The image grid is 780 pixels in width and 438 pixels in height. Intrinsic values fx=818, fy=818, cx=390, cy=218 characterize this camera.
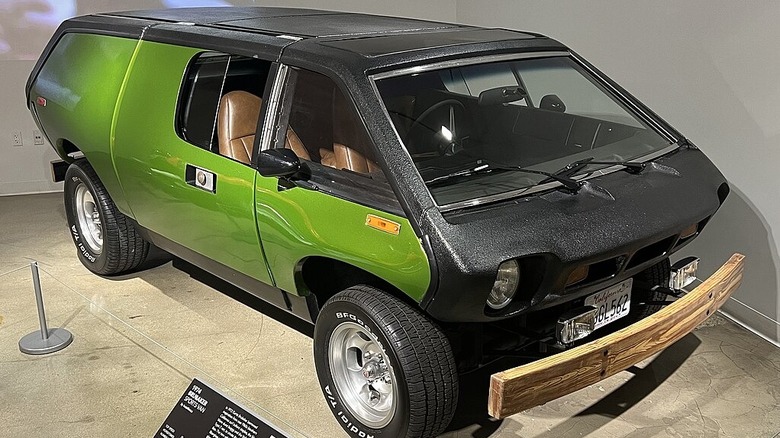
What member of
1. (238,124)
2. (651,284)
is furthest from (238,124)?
(651,284)

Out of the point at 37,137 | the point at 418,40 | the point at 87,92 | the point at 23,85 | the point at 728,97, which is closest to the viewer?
the point at 418,40

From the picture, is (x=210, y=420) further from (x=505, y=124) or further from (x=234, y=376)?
(x=505, y=124)

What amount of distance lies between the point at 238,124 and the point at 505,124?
1.17 metres

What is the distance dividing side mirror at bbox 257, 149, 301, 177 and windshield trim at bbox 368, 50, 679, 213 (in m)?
0.39

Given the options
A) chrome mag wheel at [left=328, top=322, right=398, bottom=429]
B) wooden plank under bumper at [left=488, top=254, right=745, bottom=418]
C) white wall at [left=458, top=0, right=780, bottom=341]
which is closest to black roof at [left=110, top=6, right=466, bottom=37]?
chrome mag wheel at [left=328, top=322, right=398, bottom=429]

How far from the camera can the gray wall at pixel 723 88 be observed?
3936 mm

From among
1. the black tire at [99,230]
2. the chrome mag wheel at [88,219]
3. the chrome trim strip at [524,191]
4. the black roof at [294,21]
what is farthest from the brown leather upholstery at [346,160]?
the chrome mag wheel at [88,219]

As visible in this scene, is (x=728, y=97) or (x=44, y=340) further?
(x=728, y=97)

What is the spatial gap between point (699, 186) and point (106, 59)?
9.62ft

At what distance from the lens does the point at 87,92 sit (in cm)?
427

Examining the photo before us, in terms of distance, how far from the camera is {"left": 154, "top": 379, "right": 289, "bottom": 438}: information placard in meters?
2.36

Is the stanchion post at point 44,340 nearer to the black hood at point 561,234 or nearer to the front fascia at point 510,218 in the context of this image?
the front fascia at point 510,218

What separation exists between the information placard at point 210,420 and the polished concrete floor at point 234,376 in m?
0.31

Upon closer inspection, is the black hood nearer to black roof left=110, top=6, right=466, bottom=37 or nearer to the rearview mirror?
the rearview mirror
